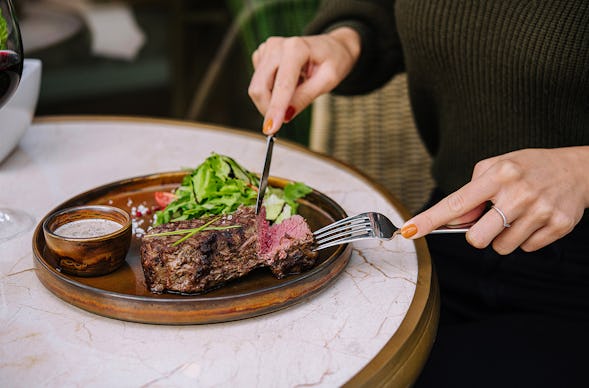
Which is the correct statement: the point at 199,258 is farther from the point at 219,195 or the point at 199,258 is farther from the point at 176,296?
the point at 219,195

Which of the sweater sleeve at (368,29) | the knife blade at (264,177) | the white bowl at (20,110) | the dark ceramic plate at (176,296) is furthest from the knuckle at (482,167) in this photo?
the white bowl at (20,110)

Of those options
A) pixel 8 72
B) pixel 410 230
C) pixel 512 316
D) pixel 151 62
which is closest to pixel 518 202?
pixel 410 230

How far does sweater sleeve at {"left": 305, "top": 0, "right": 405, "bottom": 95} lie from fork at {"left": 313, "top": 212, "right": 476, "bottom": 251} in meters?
0.73

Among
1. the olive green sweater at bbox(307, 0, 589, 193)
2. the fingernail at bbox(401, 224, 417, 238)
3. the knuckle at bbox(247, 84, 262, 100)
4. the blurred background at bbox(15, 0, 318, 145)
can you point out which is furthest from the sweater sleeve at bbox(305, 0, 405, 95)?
the blurred background at bbox(15, 0, 318, 145)

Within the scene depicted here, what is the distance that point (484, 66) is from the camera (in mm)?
1510

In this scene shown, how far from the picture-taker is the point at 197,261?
98cm

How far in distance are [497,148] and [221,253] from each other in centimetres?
82

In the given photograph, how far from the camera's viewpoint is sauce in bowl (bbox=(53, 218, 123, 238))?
1062mm

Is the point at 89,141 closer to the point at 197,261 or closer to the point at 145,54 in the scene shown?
the point at 197,261

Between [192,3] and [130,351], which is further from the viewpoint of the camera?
[192,3]

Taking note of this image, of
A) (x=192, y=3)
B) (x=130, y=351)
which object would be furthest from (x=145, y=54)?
(x=130, y=351)

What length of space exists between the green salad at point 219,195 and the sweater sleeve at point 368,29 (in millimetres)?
602

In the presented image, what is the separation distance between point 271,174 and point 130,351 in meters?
0.64

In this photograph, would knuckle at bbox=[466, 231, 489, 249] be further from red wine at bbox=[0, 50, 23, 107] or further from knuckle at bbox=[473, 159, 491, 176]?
red wine at bbox=[0, 50, 23, 107]
